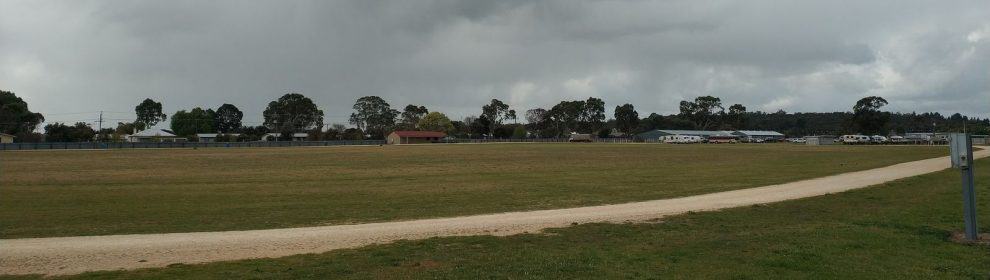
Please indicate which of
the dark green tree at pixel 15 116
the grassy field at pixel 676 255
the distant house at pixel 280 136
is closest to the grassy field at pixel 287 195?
the grassy field at pixel 676 255

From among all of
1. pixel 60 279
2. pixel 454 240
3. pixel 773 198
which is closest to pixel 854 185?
pixel 773 198

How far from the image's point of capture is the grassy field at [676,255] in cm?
940

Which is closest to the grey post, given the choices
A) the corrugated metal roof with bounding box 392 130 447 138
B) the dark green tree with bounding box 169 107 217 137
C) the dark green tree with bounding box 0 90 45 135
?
the corrugated metal roof with bounding box 392 130 447 138

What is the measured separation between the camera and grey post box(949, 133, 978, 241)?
1188cm

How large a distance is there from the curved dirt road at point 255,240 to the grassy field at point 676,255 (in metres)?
0.83

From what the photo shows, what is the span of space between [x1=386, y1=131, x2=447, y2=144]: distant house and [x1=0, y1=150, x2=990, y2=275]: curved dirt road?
143082 mm

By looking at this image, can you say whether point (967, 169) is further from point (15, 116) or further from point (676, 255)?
point (15, 116)

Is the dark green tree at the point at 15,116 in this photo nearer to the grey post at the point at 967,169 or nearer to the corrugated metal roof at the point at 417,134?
the corrugated metal roof at the point at 417,134

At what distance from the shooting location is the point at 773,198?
67.8 feet

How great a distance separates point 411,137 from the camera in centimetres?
16288

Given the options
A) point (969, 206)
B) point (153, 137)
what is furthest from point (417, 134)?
point (969, 206)

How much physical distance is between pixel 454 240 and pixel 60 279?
22.1 ft

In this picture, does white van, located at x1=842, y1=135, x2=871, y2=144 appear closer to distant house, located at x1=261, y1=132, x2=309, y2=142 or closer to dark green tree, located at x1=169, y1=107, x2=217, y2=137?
distant house, located at x1=261, y1=132, x2=309, y2=142

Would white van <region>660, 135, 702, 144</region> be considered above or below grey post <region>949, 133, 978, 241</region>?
above
